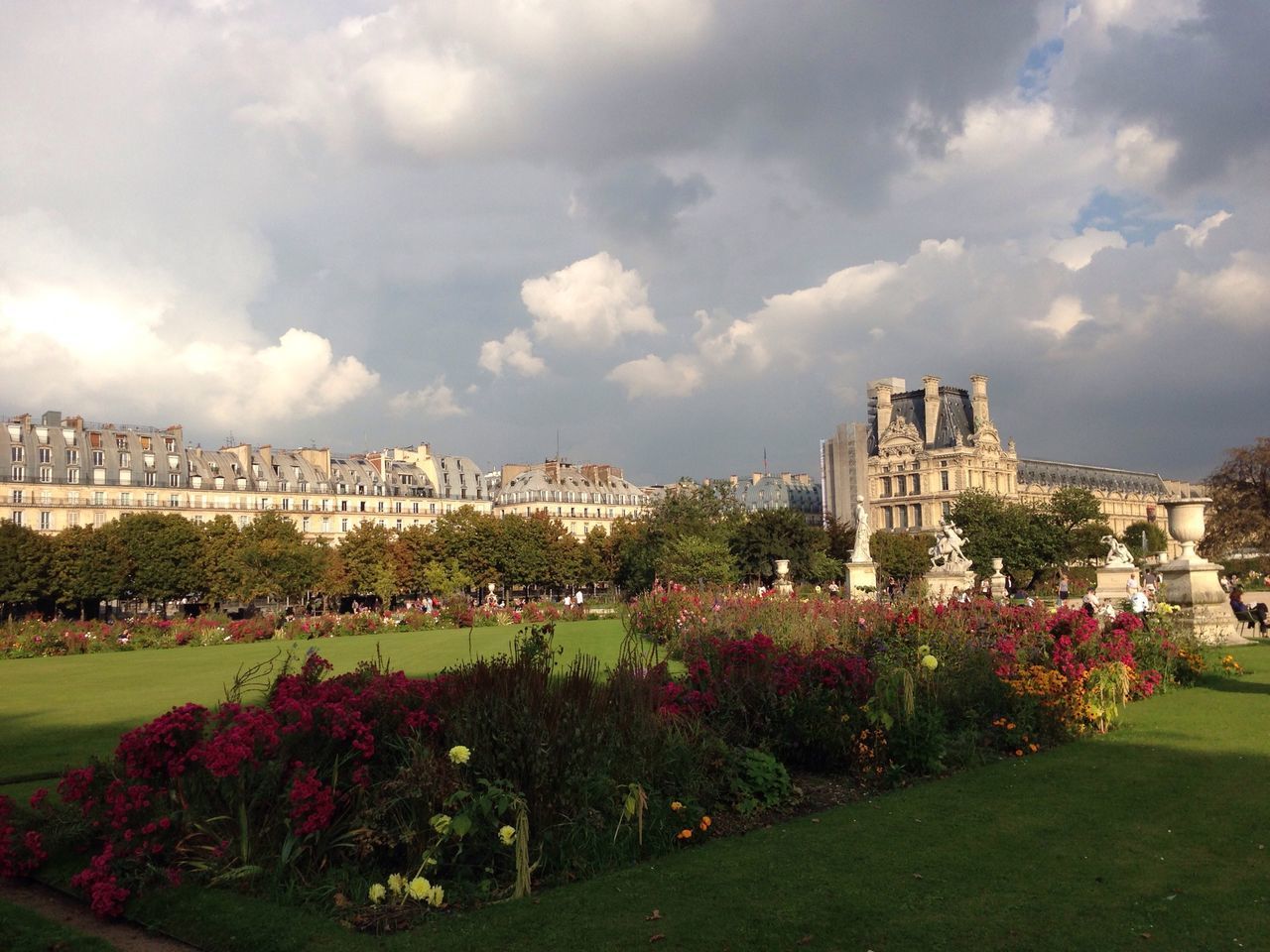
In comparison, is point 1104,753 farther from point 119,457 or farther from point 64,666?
point 119,457

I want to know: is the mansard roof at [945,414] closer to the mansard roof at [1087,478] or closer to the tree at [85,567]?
the mansard roof at [1087,478]

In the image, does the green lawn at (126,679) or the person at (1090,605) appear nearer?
the green lawn at (126,679)

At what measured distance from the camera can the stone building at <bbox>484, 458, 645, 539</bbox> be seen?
317 feet

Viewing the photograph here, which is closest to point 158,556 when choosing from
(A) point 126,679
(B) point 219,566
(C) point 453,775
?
(B) point 219,566

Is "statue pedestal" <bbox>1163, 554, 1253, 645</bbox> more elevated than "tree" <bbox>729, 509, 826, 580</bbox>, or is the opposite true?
"tree" <bbox>729, 509, 826, 580</bbox>

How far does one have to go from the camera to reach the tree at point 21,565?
4881 centimetres

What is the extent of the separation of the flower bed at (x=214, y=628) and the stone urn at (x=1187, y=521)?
14.7 metres

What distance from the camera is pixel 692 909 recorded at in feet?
18.5

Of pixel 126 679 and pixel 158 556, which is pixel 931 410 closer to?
pixel 158 556

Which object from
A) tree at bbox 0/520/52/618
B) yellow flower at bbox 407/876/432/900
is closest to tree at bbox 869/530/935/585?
tree at bbox 0/520/52/618

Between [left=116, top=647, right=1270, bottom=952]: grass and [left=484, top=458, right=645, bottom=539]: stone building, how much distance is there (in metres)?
86.5

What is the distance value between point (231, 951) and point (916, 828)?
430cm

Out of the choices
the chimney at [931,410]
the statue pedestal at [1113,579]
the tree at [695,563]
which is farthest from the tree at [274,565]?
the chimney at [931,410]

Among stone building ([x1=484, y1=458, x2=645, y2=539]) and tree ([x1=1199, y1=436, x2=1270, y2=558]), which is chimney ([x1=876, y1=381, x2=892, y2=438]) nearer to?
stone building ([x1=484, y1=458, x2=645, y2=539])
